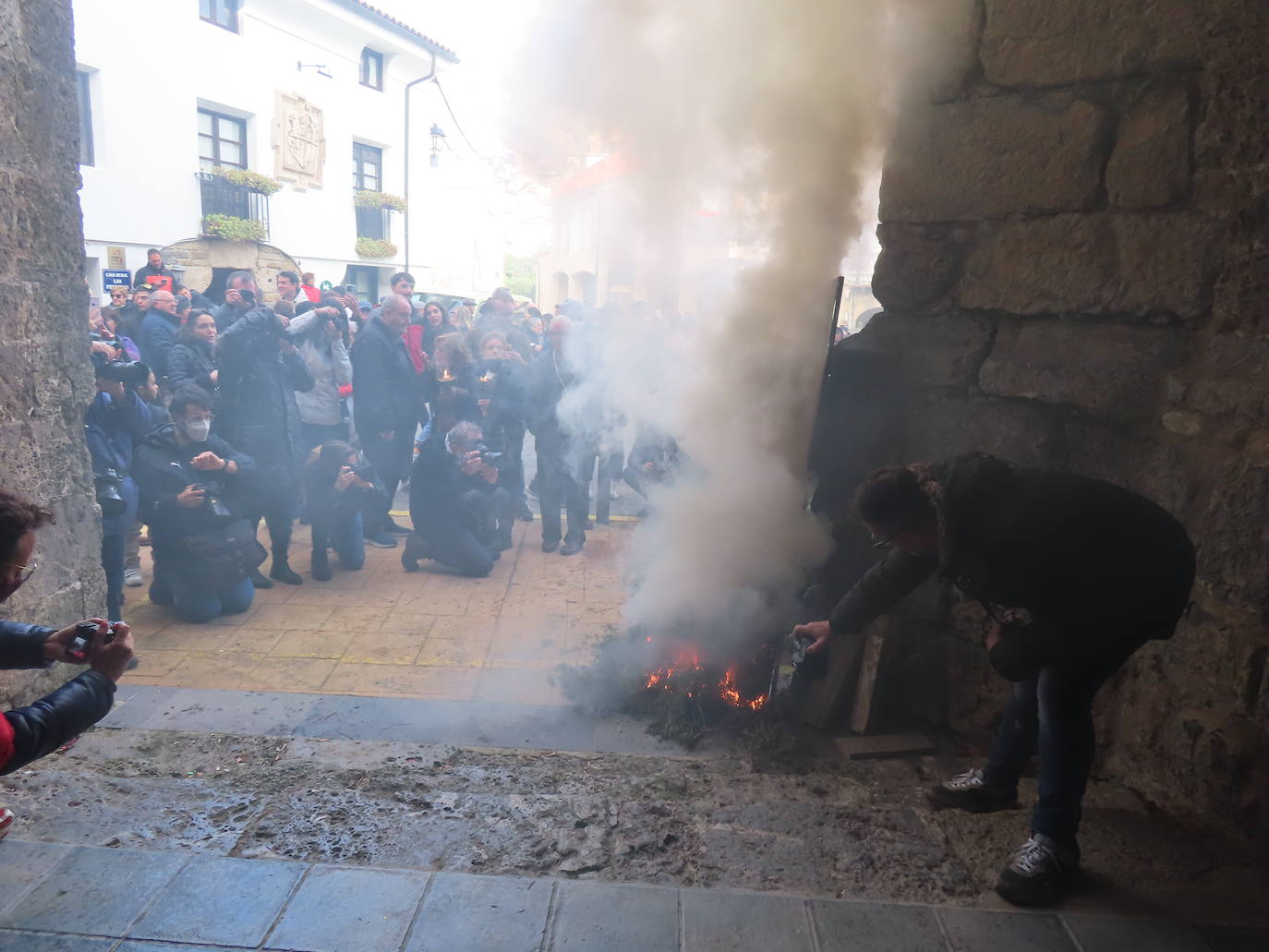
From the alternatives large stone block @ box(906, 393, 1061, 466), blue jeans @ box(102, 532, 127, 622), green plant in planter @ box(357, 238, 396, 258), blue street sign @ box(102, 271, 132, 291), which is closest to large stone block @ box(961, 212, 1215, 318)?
large stone block @ box(906, 393, 1061, 466)

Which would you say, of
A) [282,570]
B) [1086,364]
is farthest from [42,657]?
[282,570]

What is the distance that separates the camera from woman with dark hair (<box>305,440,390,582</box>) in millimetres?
6352

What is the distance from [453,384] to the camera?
722 centimetres

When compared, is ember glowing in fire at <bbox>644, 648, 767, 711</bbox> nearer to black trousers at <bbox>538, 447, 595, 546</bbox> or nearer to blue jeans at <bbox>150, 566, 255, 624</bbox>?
blue jeans at <bbox>150, 566, 255, 624</bbox>

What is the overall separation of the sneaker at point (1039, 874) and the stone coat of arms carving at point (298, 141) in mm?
17757

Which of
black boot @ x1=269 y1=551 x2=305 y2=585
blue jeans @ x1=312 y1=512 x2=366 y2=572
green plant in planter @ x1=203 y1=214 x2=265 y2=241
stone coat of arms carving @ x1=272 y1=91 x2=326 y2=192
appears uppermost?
stone coat of arms carving @ x1=272 y1=91 x2=326 y2=192

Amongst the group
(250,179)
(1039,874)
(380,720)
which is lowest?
(380,720)

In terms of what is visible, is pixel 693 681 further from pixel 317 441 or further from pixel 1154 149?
pixel 317 441

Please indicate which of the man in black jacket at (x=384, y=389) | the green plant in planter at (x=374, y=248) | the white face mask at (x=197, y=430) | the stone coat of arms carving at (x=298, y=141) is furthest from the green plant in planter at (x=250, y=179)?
the white face mask at (x=197, y=430)

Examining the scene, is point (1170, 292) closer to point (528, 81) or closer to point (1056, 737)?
point (1056, 737)

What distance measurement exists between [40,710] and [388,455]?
17.3ft

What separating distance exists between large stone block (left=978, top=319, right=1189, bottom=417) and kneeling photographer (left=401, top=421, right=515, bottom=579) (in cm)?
420

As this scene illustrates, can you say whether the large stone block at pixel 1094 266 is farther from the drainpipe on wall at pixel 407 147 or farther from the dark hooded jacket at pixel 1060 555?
the drainpipe on wall at pixel 407 147

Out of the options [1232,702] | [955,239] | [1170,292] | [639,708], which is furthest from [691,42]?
[1232,702]
